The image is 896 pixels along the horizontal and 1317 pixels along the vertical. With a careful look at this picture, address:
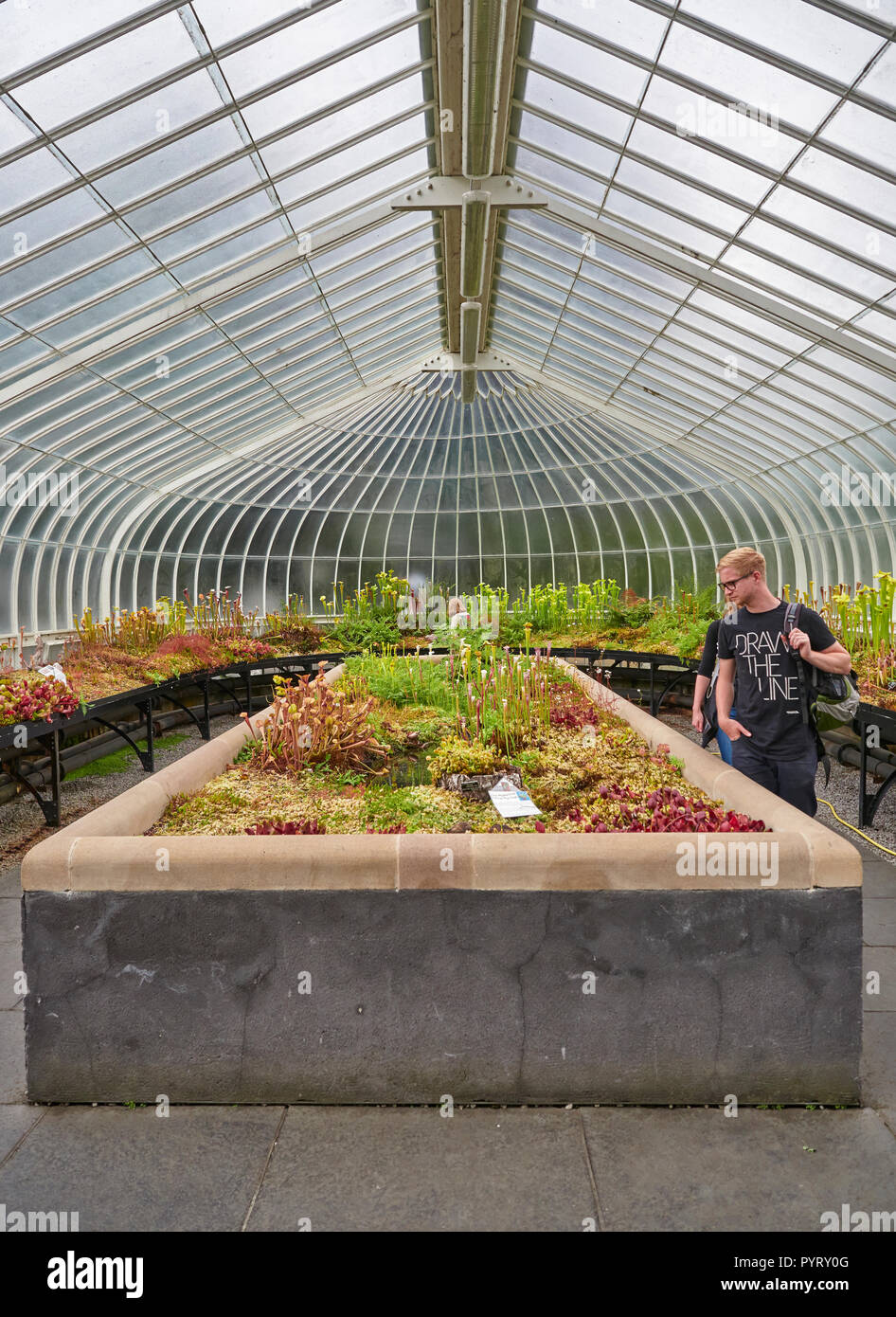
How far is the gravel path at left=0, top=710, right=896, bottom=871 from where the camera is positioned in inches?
267

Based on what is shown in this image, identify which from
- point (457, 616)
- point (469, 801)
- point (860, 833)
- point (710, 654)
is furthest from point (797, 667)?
point (457, 616)

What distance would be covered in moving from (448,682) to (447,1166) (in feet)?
17.8

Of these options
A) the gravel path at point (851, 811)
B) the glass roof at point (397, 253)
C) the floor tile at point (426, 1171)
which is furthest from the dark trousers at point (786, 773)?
the glass roof at point (397, 253)

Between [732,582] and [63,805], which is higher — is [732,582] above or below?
above

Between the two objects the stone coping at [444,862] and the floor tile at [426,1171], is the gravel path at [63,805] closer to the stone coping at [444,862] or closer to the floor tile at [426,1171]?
the stone coping at [444,862]

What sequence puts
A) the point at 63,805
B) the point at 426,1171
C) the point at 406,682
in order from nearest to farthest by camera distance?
the point at 426,1171 → the point at 63,805 → the point at 406,682

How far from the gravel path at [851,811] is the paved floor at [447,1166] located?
3551mm

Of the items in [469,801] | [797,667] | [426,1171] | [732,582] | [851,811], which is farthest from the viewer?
[851,811]

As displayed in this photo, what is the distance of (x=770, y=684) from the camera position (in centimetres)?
435

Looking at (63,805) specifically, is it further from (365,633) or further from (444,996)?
(365,633)

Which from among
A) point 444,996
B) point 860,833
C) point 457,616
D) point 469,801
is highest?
point 457,616
